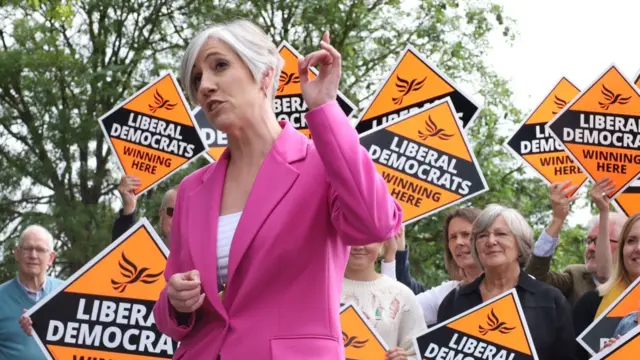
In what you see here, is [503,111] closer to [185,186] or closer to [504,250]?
[504,250]

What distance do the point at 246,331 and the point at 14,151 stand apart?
20003mm

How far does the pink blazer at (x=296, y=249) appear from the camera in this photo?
3.21 metres

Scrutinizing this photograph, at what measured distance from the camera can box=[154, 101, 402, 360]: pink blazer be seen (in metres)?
3.21

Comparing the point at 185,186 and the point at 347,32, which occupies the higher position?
the point at 347,32

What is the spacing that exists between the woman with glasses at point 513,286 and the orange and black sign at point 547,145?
214cm

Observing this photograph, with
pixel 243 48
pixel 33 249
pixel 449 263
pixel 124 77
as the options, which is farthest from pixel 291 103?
pixel 124 77

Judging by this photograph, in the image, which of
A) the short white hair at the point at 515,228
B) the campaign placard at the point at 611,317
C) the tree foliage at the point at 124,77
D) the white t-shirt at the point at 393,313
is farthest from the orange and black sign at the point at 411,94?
the tree foliage at the point at 124,77

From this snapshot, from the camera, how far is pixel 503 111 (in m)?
23.6

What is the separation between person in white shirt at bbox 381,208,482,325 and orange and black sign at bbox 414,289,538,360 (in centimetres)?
81

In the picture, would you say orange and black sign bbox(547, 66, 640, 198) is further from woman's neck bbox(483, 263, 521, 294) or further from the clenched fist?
the clenched fist

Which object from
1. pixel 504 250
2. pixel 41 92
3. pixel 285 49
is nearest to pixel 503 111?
pixel 41 92

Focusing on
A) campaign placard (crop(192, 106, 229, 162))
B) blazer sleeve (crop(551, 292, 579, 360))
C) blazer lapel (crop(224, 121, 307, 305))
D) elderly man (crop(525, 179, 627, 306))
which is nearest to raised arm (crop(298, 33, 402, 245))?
blazer lapel (crop(224, 121, 307, 305))

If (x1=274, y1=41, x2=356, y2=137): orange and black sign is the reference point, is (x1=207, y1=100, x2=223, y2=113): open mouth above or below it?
below

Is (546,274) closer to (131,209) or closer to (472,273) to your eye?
(472,273)
